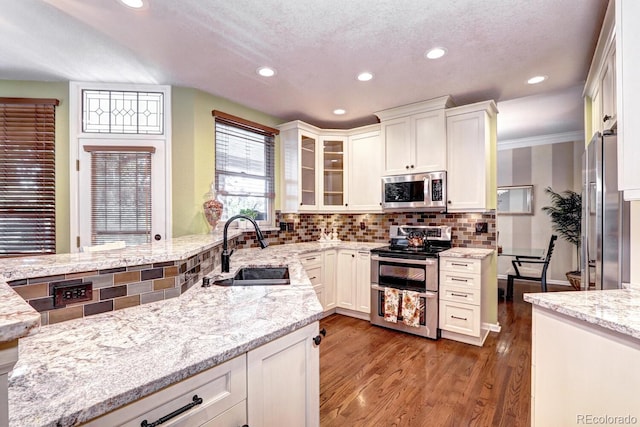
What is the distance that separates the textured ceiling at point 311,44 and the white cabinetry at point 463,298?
5.91 feet

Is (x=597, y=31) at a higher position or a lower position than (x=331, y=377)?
higher

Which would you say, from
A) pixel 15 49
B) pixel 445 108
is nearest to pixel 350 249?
pixel 445 108

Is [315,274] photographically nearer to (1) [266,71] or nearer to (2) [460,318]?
(2) [460,318]

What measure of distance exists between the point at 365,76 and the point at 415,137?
1069 mm

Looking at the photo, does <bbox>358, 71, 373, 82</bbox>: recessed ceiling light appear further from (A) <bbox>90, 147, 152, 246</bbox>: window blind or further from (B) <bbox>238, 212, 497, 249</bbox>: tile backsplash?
(A) <bbox>90, 147, 152, 246</bbox>: window blind

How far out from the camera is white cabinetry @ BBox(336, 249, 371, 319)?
3.61 m

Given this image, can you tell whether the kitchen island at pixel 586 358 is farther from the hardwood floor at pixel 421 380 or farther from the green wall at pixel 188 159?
the green wall at pixel 188 159

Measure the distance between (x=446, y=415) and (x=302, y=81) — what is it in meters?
2.93

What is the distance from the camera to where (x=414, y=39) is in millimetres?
2160

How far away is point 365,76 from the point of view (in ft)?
9.04

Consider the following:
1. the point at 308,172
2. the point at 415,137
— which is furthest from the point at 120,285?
the point at 415,137

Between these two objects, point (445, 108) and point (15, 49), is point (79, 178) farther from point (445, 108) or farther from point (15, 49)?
point (445, 108)

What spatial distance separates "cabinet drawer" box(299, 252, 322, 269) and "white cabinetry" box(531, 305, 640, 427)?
2283 mm

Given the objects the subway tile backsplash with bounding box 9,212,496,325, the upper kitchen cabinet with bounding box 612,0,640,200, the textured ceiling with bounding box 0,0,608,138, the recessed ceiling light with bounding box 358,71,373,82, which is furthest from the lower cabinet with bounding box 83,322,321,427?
the recessed ceiling light with bounding box 358,71,373,82
